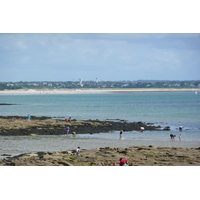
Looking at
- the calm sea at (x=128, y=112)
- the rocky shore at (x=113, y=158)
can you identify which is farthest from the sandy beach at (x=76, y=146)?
the calm sea at (x=128, y=112)

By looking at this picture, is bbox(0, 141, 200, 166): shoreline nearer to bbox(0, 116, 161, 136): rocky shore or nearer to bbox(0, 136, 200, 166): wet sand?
bbox(0, 136, 200, 166): wet sand

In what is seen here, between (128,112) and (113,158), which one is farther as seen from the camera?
(128,112)

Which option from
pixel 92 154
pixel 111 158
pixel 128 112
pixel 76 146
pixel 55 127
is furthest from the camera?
pixel 128 112

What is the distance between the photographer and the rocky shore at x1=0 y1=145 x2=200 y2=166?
20.5 m

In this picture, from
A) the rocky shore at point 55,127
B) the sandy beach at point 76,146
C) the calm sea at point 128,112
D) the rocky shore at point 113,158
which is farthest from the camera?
the calm sea at point 128,112

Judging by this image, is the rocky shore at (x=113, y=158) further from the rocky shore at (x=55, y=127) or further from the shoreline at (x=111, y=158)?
the rocky shore at (x=55, y=127)

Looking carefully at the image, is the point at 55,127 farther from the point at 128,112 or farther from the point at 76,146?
the point at 128,112

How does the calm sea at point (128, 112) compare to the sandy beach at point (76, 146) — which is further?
the calm sea at point (128, 112)

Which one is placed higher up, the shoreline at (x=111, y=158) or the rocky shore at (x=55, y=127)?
the shoreline at (x=111, y=158)

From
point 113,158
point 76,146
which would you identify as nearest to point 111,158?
point 113,158

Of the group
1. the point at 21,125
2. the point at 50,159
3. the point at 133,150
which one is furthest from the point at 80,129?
the point at 50,159

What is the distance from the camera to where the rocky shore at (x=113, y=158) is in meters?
20.5

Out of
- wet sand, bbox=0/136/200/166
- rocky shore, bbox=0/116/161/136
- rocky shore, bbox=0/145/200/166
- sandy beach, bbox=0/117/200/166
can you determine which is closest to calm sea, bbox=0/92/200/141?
rocky shore, bbox=0/116/161/136

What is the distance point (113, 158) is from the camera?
878 inches
